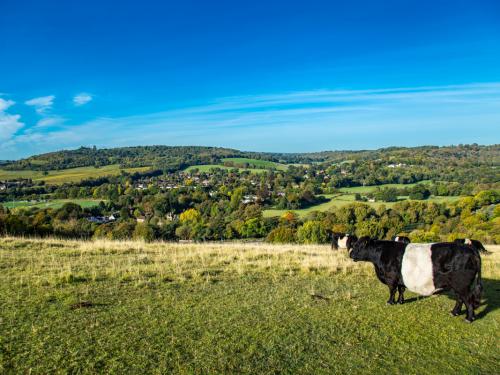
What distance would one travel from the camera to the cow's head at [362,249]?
9.20 metres

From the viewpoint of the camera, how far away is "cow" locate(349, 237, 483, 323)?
746 cm

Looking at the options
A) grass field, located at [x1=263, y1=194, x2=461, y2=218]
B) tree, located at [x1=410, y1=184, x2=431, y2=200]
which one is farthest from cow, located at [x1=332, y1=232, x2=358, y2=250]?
tree, located at [x1=410, y1=184, x2=431, y2=200]

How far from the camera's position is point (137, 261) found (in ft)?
43.1

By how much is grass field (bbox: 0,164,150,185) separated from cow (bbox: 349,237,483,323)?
12195 centimetres

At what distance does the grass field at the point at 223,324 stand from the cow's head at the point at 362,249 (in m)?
1.04

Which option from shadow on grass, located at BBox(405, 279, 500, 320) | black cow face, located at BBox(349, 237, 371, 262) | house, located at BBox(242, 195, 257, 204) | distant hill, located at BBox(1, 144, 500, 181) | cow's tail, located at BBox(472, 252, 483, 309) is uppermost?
distant hill, located at BBox(1, 144, 500, 181)

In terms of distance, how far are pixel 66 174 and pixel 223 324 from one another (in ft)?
470

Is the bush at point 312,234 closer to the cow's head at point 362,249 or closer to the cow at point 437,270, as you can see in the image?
the cow's head at point 362,249

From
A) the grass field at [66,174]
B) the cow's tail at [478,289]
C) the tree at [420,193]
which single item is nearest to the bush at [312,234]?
the tree at [420,193]

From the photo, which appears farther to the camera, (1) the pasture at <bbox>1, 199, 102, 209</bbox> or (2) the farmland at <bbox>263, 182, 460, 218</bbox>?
(2) the farmland at <bbox>263, 182, 460, 218</bbox>

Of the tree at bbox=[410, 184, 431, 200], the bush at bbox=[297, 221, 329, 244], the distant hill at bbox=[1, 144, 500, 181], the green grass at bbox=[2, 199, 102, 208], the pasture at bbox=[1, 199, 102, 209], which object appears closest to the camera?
the bush at bbox=[297, 221, 329, 244]

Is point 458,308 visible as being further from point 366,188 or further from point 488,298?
point 366,188

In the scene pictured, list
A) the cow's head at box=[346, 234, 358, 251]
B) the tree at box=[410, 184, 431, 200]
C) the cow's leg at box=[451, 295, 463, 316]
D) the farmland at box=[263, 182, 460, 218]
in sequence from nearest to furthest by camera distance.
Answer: the cow's leg at box=[451, 295, 463, 316] → the cow's head at box=[346, 234, 358, 251] → the farmland at box=[263, 182, 460, 218] → the tree at box=[410, 184, 431, 200]

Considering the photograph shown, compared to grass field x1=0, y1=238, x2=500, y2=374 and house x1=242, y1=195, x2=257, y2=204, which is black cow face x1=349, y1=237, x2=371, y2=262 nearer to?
grass field x1=0, y1=238, x2=500, y2=374
